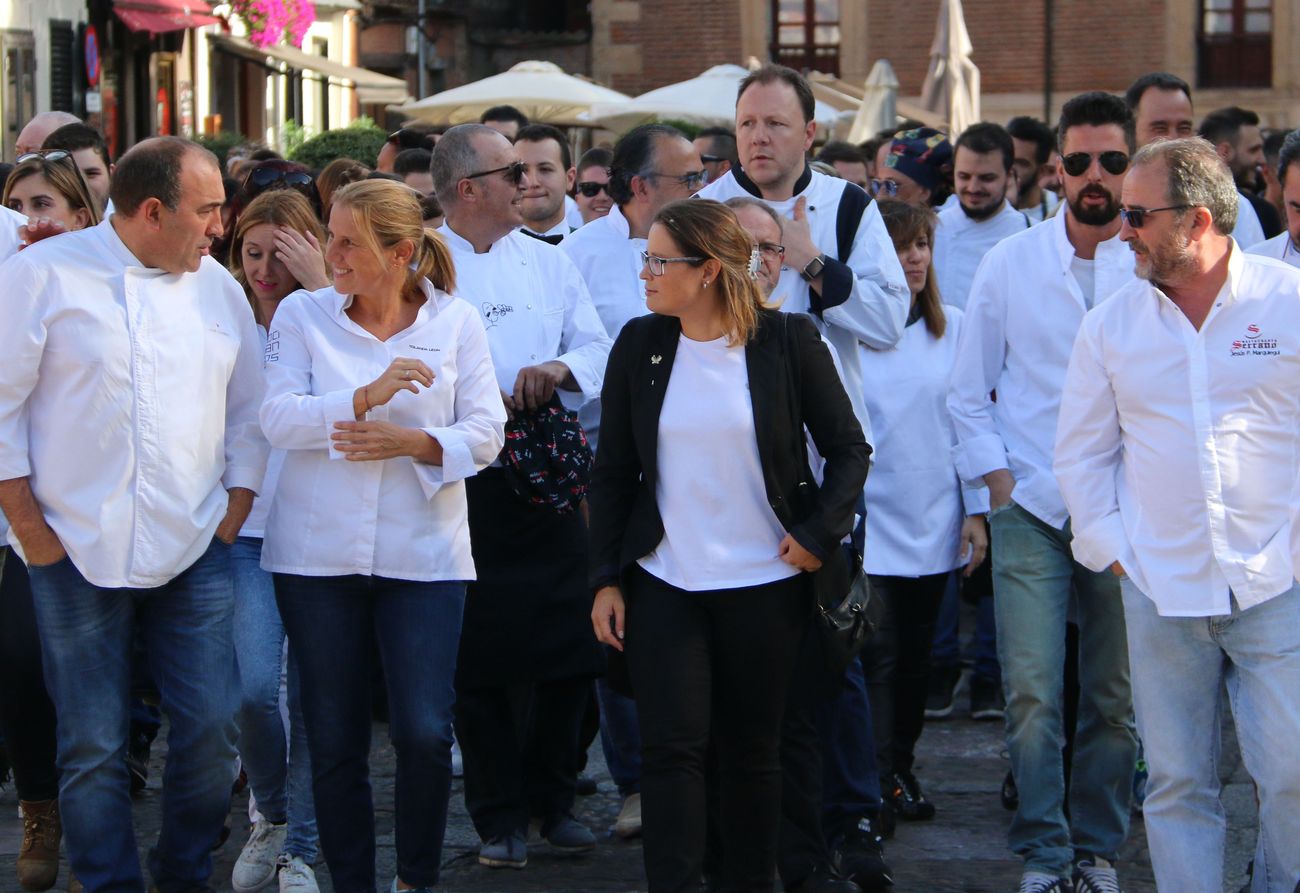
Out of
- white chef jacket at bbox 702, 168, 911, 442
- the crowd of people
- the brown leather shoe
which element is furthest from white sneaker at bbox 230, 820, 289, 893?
white chef jacket at bbox 702, 168, 911, 442

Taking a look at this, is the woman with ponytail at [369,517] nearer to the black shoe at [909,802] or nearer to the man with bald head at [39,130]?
the black shoe at [909,802]

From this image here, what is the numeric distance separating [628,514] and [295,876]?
1.52m

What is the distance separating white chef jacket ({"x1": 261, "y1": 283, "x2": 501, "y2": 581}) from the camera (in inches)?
202

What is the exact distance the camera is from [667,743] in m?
4.98

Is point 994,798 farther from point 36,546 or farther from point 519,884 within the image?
point 36,546

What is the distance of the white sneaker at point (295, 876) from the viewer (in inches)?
221

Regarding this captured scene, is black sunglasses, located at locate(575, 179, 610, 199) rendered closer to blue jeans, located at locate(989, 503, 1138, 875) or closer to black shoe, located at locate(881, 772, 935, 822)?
black shoe, located at locate(881, 772, 935, 822)

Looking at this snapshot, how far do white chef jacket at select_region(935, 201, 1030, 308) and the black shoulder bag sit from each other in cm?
347

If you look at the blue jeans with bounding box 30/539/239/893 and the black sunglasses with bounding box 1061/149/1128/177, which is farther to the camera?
the black sunglasses with bounding box 1061/149/1128/177

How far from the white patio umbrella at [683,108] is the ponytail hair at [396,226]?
14.1m

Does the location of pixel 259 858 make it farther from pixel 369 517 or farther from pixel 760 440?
pixel 760 440

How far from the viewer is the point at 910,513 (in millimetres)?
6480

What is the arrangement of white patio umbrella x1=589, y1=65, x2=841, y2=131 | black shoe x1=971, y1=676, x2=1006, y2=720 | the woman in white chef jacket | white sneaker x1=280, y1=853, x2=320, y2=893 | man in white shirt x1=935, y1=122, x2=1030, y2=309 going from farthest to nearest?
white patio umbrella x1=589, y1=65, x2=841, y2=131 → man in white shirt x1=935, y1=122, x2=1030, y2=309 → black shoe x1=971, y1=676, x2=1006, y2=720 → the woman in white chef jacket → white sneaker x1=280, y1=853, x2=320, y2=893

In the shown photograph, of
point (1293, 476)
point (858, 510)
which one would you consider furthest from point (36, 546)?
point (1293, 476)
